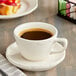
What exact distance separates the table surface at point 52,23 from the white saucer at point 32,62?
16mm

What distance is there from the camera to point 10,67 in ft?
1.79

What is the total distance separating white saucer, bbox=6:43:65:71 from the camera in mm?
539

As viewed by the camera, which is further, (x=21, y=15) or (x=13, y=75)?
(x=21, y=15)

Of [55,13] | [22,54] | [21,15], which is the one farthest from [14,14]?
[22,54]

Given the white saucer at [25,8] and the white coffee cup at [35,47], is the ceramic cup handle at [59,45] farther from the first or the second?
the white saucer at [25,8]

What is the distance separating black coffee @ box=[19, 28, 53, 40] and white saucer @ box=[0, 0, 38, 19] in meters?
0.19

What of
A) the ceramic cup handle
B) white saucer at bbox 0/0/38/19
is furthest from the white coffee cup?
white saucer at bbox 0/0/38/19

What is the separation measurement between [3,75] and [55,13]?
0.37 meters

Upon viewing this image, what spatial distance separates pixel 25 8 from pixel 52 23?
118 millimetres

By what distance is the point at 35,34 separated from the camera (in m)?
0.57

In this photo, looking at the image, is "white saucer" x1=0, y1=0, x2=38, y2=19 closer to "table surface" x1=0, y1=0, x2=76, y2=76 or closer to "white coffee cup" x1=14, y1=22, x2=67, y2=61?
"table surface" x1=0, y1=0, x2=76, y2=76

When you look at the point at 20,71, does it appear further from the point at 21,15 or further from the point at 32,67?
the point at 21,15

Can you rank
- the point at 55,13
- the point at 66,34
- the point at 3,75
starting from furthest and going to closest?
the point at 55,13, the point at 66,34, the point at 3,75

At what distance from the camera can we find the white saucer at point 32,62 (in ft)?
1.77
